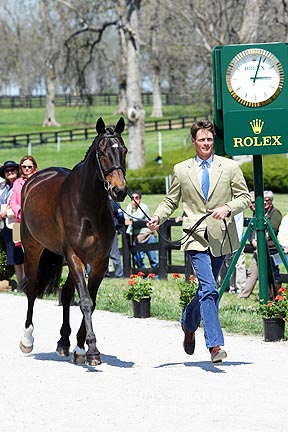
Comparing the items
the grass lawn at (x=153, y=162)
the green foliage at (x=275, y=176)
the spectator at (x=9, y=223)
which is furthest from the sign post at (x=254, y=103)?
the green foliage at (x=275, y=176)

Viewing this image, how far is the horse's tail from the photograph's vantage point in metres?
11.5

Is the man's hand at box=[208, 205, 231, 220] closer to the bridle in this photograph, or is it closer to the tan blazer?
the tan blazer

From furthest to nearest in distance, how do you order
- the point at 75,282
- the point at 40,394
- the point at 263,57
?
the point at 263,57 < the point at 75,282 < the point at 40,394

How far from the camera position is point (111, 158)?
370 inches

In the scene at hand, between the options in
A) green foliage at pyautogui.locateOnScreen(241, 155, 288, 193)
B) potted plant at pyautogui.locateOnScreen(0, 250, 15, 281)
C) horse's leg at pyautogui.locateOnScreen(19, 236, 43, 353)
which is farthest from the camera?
green foliage at pyautogui.locateOnScreen(241, 155, 288, 193)

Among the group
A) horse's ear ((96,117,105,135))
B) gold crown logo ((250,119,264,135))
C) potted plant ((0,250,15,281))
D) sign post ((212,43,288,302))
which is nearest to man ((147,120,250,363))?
horse's ear ((96,117,105,135))

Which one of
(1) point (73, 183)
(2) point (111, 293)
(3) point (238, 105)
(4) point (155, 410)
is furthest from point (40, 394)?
(2) point (111, 293)

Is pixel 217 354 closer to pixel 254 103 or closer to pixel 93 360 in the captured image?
pixel 93 360

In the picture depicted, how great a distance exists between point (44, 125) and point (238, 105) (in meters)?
67.6

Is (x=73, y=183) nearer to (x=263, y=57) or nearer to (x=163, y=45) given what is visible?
(x=263, y=57)

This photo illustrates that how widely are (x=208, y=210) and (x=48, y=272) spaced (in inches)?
105

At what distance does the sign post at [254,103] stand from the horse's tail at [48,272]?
86.2 inches

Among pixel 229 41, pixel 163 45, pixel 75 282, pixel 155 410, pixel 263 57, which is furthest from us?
pixel 163 45

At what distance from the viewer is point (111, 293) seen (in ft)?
51.8
